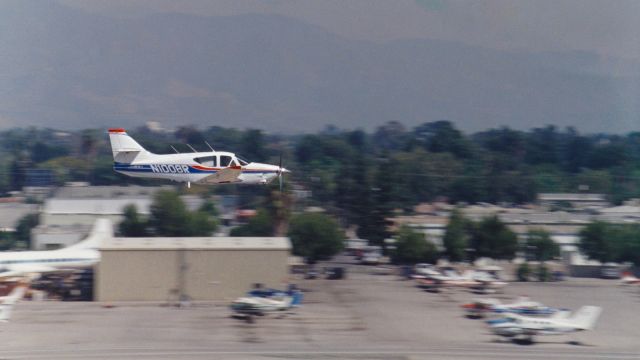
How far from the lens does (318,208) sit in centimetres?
4400

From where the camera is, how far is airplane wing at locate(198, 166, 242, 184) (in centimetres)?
1541

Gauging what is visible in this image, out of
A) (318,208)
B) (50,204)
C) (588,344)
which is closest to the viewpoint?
(588,344)

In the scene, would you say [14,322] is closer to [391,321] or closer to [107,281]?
[107,281]

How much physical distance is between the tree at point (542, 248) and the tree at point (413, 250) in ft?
15.0

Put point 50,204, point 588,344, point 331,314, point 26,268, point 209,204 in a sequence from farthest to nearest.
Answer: point 209,204, point 50,204, point 26,268, point 331,314, point 588,344

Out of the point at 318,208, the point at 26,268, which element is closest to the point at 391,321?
the point at 26,268

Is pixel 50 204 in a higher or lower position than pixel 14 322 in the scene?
higher

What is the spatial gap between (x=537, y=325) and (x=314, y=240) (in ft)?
44.1

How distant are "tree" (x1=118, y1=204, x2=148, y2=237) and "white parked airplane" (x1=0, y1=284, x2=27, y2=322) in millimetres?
6719

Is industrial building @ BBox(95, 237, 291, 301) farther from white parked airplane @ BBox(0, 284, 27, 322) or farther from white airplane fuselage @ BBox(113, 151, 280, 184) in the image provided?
white airplane fuselage @ BBox(113, 151, 280, 184)

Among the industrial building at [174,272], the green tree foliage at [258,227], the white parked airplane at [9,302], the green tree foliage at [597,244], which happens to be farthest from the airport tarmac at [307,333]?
the green tree foliage at [597,244]

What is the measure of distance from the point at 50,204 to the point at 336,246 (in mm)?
12196

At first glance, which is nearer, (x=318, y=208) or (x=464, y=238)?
(x=464, y=238)

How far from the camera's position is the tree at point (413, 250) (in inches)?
1443
